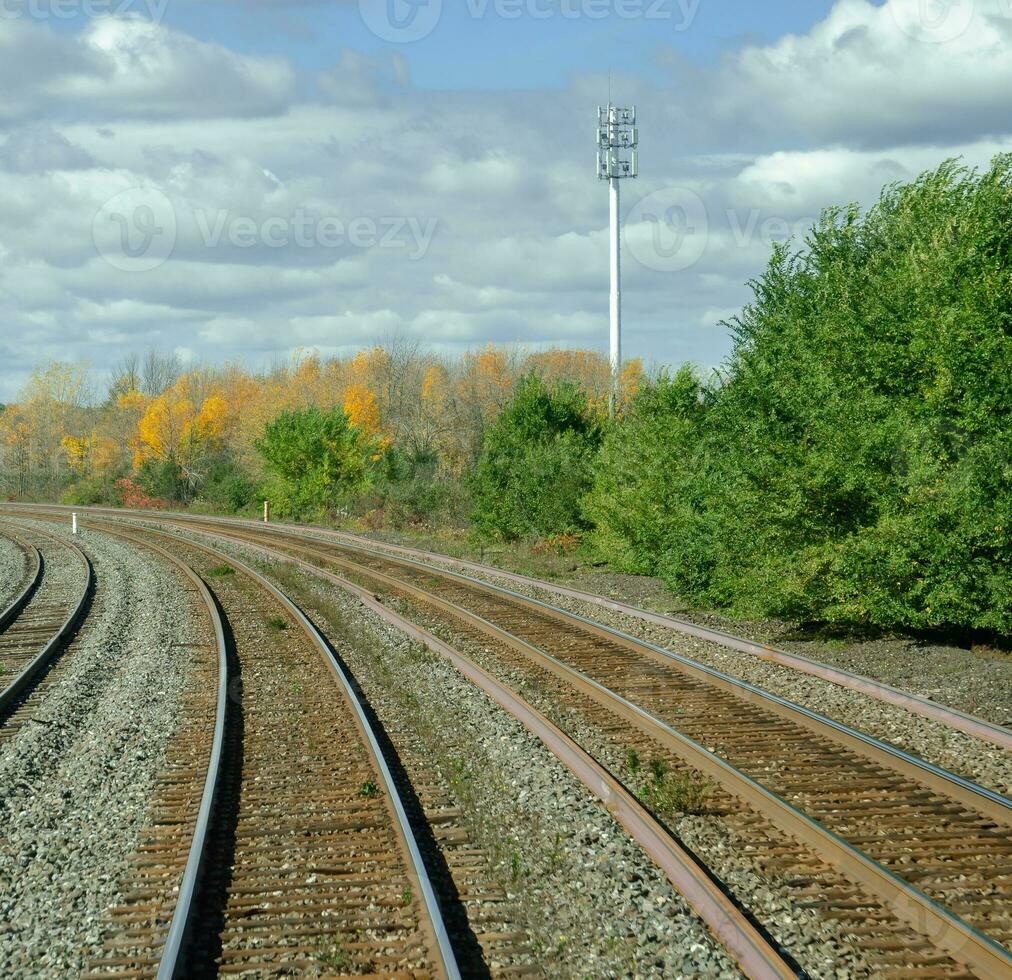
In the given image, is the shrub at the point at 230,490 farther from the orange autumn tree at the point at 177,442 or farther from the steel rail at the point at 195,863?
the steel rail at the point at 195,863

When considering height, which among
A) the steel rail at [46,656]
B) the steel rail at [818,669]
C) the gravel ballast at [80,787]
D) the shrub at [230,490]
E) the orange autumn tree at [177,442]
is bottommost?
the gravel ballast at [80,787]

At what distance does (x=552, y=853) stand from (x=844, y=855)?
6.20ft

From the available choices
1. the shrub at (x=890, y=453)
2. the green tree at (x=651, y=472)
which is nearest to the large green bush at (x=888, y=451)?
the shrub at (x=890, y=453)

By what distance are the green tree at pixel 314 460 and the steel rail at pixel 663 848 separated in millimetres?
35801

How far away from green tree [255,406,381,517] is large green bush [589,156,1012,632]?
31405 millimetres

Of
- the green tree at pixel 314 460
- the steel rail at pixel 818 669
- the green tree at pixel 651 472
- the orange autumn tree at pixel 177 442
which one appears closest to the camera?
the steel rail at pixel 818 669

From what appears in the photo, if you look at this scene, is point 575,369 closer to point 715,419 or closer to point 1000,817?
point 715,419

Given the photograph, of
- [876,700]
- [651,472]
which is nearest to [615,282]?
[651,472]

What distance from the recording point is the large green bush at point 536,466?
31.4m

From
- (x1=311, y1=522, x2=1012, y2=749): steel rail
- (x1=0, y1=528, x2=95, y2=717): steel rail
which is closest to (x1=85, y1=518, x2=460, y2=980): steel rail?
(x1=0, y1=528, x2=95, y2=717): steel rail

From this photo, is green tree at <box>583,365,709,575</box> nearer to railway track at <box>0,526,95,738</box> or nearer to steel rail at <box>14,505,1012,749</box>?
steel rail at <box>14,505,1012,749</box>

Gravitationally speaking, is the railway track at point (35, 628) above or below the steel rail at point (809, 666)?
below

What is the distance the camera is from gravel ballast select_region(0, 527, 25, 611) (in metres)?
22.6

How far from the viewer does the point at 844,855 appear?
21.7 ft
